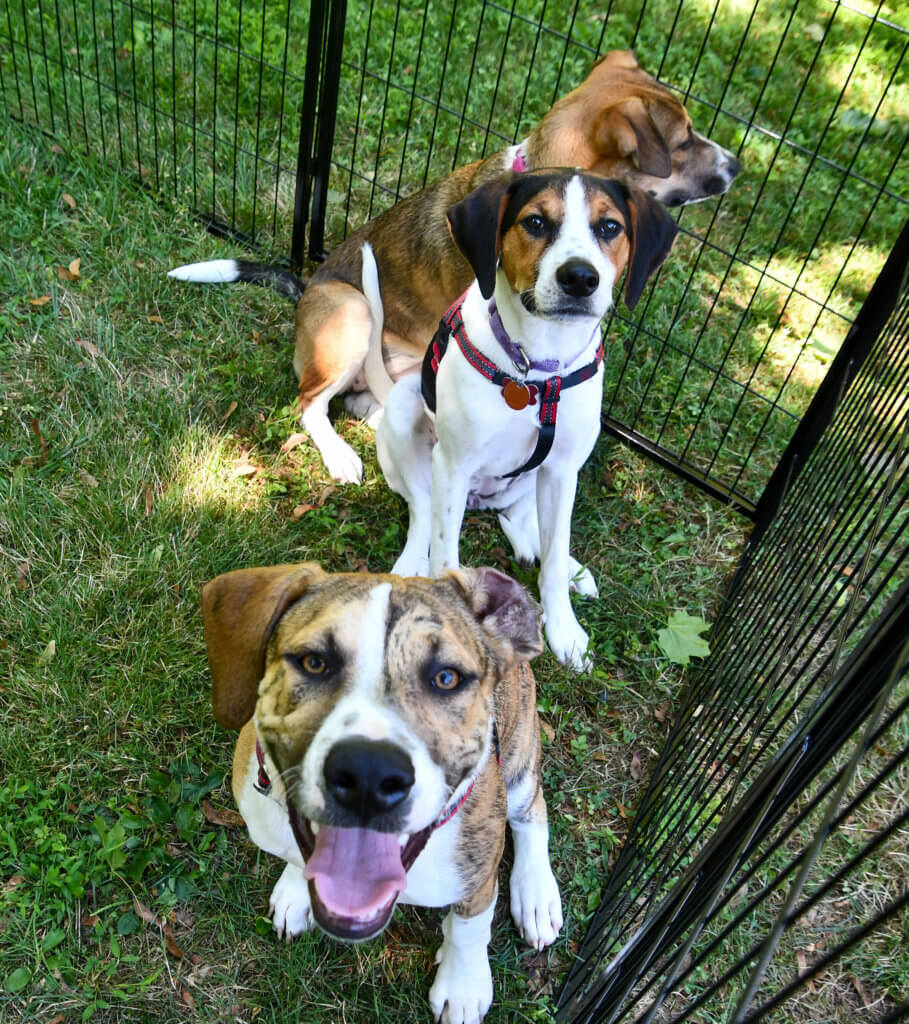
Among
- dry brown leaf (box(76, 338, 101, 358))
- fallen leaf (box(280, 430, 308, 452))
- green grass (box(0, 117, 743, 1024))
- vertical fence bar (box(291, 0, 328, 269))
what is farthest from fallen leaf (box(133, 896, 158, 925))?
vertical fence bar (box(291, 0, 328, 269))

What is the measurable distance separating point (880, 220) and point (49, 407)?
16.0 feet

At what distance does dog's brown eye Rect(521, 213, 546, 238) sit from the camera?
3229 mm

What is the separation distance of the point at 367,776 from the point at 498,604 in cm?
69

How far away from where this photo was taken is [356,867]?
2.17 m

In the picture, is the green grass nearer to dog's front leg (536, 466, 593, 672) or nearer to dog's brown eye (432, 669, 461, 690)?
dog's front leg (536, 466, 593, 672)

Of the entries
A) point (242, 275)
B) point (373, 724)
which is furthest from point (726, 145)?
point (373, 724)

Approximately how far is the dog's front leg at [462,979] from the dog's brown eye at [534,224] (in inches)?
82.9

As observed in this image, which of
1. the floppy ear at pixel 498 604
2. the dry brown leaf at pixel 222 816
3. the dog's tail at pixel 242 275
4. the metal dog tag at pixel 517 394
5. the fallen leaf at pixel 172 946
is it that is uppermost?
the floppy ear at pixel 498 604

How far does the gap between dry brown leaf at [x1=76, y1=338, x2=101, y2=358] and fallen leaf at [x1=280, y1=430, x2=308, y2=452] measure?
3.34ft

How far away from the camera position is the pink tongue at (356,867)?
2.15 m

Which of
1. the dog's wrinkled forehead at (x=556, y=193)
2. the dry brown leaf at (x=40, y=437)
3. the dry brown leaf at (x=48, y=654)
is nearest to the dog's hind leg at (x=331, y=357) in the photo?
the dry brown leaf at (x=40, y=437)

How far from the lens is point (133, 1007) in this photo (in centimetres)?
280

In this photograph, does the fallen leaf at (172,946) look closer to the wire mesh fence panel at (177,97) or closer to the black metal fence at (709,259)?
the black metal fence at (709,259)

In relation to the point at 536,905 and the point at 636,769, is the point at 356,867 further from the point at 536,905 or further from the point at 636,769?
the point at 636,769
